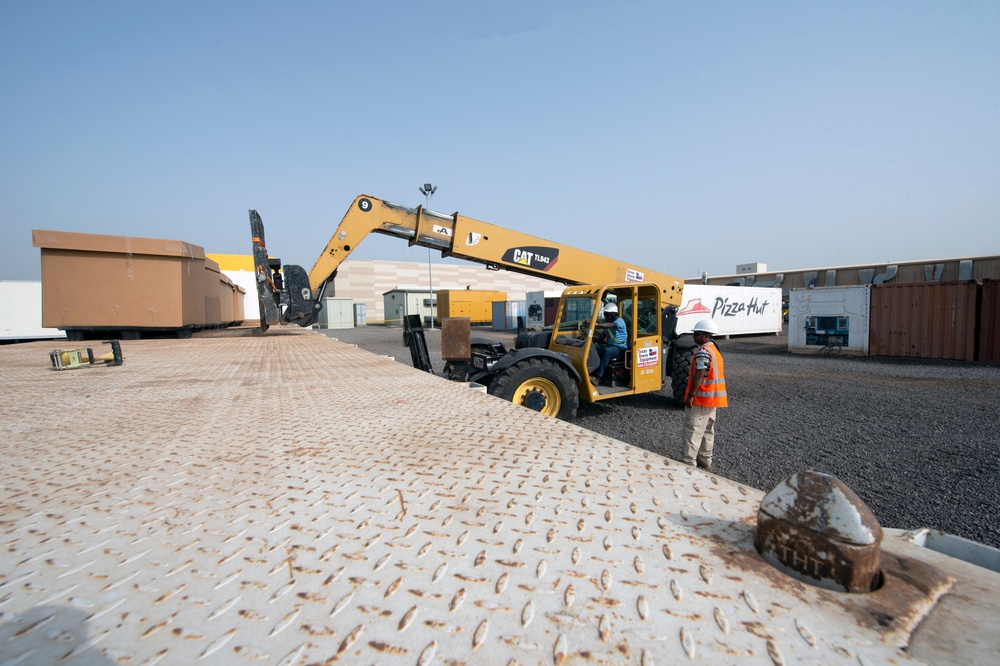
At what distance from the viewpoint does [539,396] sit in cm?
558

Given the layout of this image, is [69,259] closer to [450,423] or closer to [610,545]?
[450,423]

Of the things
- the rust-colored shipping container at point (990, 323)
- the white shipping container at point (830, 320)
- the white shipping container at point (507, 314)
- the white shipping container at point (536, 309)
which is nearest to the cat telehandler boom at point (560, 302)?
the white shipping container at point (830, 320)

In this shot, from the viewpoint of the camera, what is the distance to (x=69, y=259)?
6566 millimetres

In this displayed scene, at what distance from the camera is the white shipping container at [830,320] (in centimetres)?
1382

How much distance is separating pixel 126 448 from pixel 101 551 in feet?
3.30

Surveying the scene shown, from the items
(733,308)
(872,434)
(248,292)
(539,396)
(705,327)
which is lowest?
(872,434)

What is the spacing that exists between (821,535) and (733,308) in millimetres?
22389

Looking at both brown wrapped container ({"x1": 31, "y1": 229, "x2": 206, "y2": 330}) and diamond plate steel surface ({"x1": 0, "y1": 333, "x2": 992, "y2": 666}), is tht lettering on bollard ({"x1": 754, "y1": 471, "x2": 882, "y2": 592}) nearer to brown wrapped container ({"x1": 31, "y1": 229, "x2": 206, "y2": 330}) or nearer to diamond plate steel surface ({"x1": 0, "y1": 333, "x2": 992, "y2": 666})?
diamond plate steel surface ({"x1": 0, "y1": 333, "x2": 992, "y2": 666})

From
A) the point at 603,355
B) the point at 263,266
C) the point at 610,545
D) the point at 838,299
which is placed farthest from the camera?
the point at 838,299

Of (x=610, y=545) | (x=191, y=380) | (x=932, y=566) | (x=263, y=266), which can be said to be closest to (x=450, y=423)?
(x=610, y=545)

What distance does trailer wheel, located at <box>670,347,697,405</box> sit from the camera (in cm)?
712

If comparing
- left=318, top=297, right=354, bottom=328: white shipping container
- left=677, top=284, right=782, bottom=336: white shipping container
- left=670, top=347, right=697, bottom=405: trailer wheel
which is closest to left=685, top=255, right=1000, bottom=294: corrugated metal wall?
left=677, top=284, right=782, bottom=336: white shipping container

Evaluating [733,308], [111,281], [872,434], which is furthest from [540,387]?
[733,308]

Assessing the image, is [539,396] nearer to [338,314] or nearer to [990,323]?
[990,323]
